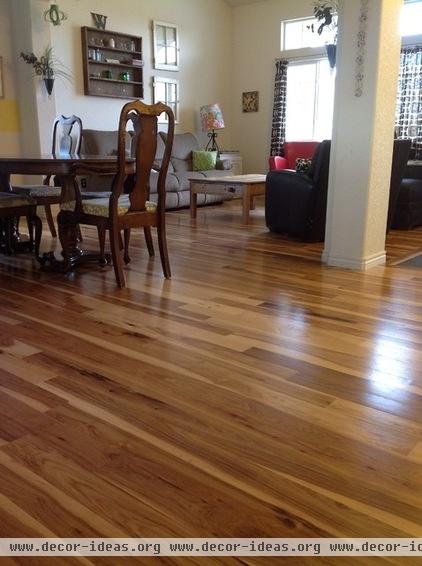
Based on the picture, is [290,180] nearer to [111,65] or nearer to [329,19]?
[329,19]

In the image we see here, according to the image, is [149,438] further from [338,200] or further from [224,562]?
[338,200]

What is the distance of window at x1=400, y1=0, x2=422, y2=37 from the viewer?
7.07m

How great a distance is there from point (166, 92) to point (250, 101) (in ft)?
5.35

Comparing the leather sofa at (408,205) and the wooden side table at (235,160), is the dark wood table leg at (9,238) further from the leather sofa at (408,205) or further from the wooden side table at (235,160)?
the wooden side table at (235,160)

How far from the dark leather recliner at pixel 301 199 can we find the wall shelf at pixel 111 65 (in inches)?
126

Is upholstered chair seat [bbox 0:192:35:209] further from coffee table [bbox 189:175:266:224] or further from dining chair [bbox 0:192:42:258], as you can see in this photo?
coffee table [bbox 189:175:266:224]

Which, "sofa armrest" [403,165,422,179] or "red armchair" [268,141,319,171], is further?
"red armchair" [268,141,319,171]

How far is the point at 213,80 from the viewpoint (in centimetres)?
865

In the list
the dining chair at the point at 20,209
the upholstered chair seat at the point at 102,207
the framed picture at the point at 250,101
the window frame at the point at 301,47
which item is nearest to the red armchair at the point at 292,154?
the framed picture at the point at 250,101

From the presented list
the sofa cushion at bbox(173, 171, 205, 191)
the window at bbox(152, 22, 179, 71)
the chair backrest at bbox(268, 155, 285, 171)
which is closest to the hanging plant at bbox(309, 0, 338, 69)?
the chair backrest at bbox(268, 155, 285, 171)

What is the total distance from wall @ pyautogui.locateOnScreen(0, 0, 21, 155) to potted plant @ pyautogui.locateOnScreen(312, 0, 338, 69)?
11.6ft

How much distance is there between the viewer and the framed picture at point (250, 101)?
8742mm

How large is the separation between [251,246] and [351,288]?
1.47 meters

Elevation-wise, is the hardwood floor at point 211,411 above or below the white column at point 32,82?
below
